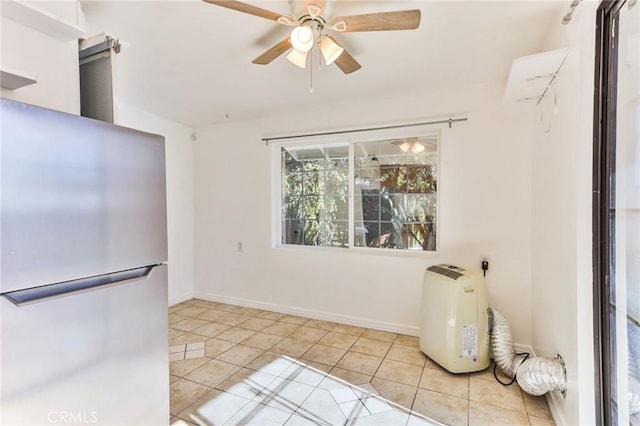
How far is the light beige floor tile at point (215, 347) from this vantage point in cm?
266

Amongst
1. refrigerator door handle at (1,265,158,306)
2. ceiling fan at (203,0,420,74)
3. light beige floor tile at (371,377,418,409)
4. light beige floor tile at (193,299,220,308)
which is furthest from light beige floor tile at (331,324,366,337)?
ceiling fan at (203,0,420,74)

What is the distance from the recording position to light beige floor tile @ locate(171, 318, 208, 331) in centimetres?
321

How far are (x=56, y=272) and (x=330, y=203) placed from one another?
269 cm

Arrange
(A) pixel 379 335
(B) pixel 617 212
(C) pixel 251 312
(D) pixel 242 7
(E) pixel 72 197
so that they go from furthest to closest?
(C) pixel 251 312, (A) pixel 379 335, (D) pixel 242 7, (B) pixel 617 212, (E) pixel 72 197

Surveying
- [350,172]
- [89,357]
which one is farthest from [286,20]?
[350,172]

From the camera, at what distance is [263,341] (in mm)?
2902

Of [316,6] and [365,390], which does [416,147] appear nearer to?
[316,6]

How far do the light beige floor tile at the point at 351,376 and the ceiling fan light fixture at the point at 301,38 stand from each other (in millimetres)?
2251

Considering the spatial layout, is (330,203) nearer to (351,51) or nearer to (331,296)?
(331,296)

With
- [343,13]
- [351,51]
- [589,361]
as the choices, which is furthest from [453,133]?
[589,361]

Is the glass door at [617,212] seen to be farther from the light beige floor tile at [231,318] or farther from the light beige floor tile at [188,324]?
the light beige floor tile at [188,324]

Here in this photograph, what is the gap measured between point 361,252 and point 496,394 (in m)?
1.62

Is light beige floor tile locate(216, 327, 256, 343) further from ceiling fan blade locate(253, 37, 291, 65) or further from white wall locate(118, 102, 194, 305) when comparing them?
ceiling fan blade locate(253, 37, 291, 65)

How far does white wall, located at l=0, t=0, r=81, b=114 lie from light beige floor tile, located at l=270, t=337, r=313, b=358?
228 cm
